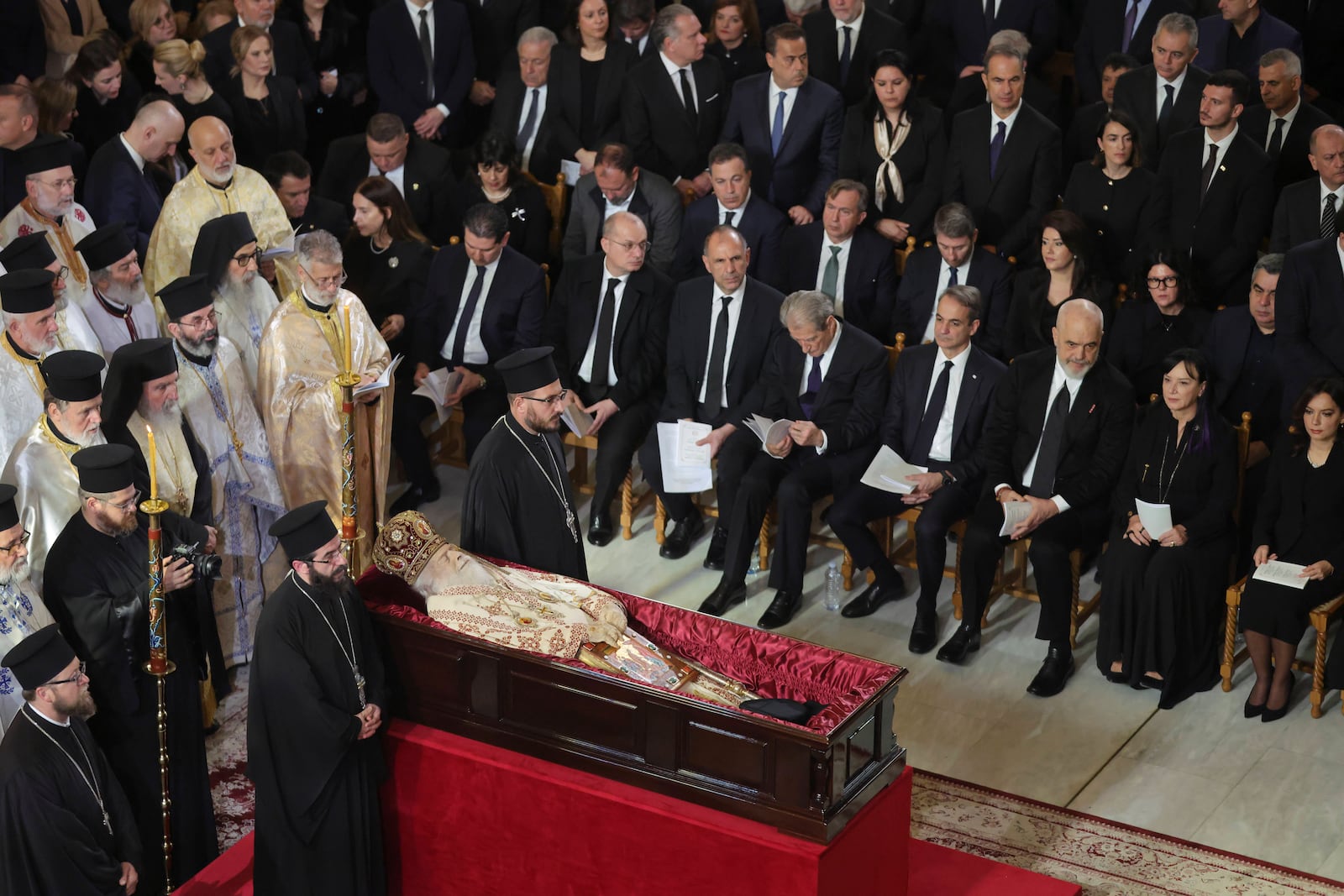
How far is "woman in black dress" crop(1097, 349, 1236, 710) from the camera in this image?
7.58m

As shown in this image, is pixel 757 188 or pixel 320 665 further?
pixel 757 188

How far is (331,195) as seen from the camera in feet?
34.0

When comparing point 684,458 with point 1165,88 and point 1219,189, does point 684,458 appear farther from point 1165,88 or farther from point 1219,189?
point 1165,88

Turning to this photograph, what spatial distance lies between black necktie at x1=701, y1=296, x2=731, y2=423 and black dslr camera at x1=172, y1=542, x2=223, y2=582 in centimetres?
330

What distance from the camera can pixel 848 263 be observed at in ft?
29.8

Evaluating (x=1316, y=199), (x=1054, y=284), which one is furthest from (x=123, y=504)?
(x=1316, y=199)

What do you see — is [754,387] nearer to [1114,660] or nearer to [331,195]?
[1114,660]

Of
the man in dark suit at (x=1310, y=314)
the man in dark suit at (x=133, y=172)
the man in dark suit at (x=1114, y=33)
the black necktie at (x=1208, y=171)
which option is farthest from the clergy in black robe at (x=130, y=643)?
the man in dark suit at (x=1114, y=33)

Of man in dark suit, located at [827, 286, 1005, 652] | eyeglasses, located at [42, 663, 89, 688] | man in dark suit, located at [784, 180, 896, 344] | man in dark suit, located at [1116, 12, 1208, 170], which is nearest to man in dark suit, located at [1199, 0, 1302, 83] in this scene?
man in dark suit, located at [1116, 12, 1208, 170]

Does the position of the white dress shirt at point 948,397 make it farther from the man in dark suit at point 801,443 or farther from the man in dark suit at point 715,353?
the man in dark suit at point 715,353

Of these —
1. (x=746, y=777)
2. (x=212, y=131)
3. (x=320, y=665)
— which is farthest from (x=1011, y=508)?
(x=212, y=131)

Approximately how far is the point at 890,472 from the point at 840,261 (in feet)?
4.62

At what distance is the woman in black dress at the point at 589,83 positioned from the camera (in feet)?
34.0

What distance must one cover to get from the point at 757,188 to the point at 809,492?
2.37 m
